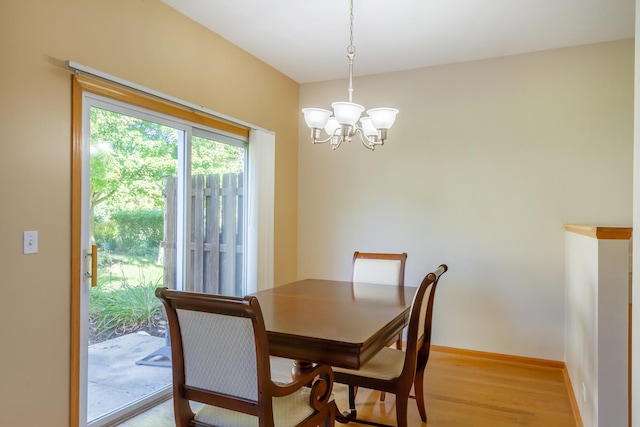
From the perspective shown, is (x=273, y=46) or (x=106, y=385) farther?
(x=273, y=46)

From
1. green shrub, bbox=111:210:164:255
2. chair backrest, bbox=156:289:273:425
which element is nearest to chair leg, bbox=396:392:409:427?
chair backrest, bbox=156:289:273:425

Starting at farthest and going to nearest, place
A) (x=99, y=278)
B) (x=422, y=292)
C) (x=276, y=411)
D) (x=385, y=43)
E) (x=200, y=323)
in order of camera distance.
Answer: (x=385, y=43) < (x=99, y=278) < (x=422, y=292) < (x=276, y=411) < (x=200, y=323)

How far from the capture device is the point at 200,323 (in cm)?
155

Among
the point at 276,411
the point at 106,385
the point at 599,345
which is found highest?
the point at 599,345

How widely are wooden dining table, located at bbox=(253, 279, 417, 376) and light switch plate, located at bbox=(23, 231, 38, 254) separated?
3.80 ft

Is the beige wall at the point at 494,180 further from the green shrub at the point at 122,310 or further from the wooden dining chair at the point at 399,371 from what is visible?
the green shrub at the point at 122,310

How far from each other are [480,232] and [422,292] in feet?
6.67

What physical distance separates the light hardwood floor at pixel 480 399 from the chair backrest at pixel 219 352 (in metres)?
0.86

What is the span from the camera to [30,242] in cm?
203

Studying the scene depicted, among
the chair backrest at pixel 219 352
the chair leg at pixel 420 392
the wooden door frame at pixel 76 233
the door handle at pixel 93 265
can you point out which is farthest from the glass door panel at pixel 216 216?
the chair leg at pixel 420 392

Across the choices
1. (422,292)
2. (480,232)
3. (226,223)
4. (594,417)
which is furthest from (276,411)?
(480,232)

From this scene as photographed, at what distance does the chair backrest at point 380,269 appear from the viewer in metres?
3.07

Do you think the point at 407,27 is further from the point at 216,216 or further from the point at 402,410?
the point at 402,410

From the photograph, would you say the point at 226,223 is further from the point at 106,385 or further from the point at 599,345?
the point at 599,345
